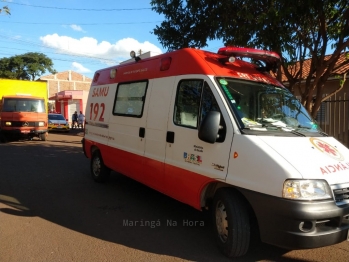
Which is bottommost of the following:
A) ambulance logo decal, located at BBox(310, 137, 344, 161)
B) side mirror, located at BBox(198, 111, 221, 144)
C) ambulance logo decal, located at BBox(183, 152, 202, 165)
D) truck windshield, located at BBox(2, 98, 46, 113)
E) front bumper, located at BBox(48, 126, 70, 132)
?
front bumper, located at BBox(48, 126, 70, 132)

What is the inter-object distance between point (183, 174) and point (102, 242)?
1356 millimetres

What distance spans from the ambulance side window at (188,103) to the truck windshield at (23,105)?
1399 cm

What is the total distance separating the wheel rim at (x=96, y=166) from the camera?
24.1 feet

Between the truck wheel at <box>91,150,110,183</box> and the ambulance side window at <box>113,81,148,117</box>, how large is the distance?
1318 mm

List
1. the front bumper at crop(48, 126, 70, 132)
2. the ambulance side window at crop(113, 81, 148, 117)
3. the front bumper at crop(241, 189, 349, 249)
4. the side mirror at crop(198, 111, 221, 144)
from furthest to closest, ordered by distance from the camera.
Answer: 1. the front bumper at crop(48, 126, 70, 132)
2. the ambulance side window at crop(113, 81, 148, 117)
3. the side mirror at crop(198, 111, 221, 144)
4. the front bumper at crop(241, 189, 349, 249)

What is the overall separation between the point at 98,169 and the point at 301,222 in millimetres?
5065

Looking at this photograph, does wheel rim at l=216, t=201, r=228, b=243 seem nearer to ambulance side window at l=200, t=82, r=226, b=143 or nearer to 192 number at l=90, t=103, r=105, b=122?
ambulance side window at l=200, t=82, r=226, b=143

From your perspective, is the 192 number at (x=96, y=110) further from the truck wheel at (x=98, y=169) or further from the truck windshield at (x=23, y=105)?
the truck windshield at (x=23, y=105)

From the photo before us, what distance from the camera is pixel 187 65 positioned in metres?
4.66

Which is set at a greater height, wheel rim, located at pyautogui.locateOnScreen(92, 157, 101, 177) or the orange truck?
the orange truck

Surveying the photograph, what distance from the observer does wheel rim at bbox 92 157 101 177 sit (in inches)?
290

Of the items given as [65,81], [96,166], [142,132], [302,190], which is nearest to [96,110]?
[96,166]

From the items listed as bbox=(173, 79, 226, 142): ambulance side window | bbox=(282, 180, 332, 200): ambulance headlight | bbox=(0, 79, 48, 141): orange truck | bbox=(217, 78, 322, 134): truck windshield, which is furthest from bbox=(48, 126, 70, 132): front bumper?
bbox=(282, 180, 332, 200): ambulance headlight

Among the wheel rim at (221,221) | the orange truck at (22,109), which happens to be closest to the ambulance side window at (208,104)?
the wheel rim at (221,221)
